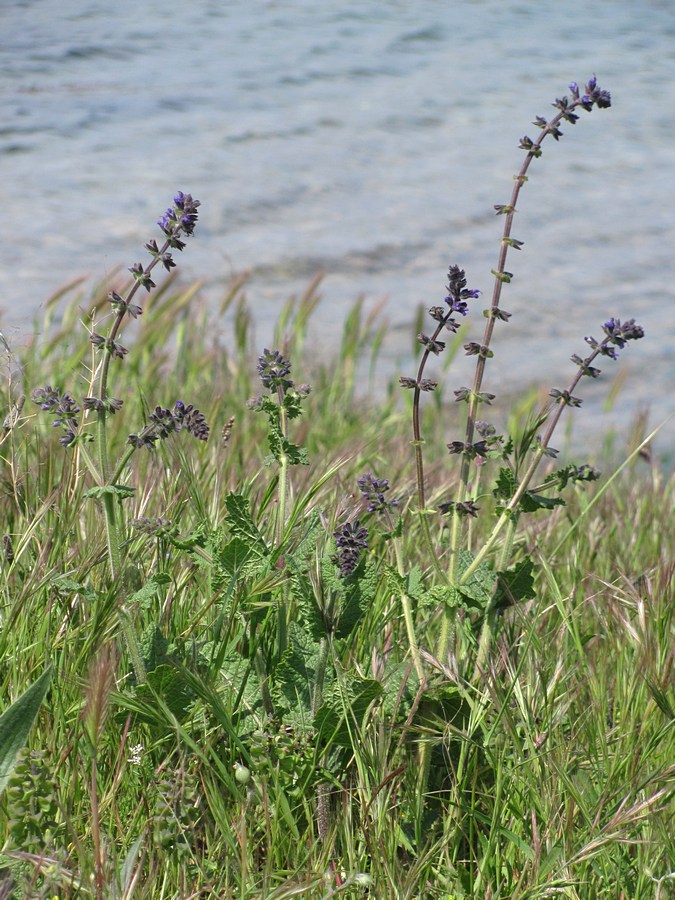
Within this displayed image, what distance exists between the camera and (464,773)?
1741mm

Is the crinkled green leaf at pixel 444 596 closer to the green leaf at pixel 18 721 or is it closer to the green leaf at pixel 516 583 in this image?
the green leaf at pixel 516 583

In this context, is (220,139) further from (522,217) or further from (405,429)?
(405,429)

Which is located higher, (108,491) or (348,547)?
(108,491)

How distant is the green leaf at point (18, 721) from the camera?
1564mm

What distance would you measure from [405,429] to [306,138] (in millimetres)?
6368

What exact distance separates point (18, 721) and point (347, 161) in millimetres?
8340

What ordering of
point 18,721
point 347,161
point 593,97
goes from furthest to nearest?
point 347,161
point 593,97
point 18,721

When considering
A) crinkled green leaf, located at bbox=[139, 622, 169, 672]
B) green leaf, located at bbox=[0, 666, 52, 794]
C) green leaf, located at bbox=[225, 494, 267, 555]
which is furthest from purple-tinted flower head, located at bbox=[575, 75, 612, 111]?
green leaf, located at bbox=[0, 666, 52, 794]

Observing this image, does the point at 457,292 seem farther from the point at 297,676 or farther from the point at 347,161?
→ the point at 347,161

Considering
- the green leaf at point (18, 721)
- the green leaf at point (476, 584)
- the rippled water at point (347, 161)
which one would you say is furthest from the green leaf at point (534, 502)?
the rippled water at point (347, 161)

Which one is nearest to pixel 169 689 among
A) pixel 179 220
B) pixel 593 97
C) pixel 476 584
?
pixel 476 584

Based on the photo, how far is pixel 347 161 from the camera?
937 centimetres

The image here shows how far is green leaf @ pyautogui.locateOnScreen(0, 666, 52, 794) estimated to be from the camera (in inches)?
61.6

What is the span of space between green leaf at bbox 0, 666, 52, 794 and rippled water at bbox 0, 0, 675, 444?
4.41 meters
